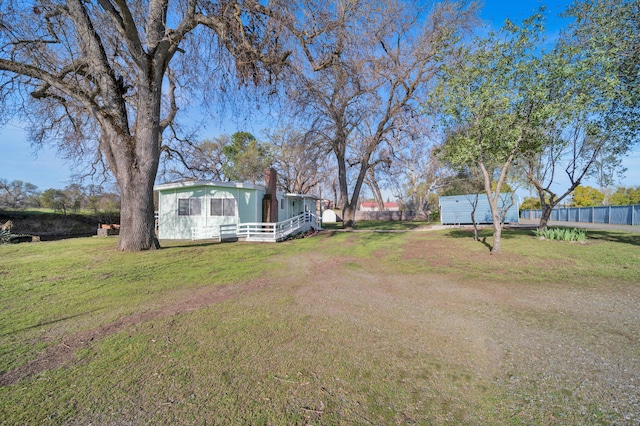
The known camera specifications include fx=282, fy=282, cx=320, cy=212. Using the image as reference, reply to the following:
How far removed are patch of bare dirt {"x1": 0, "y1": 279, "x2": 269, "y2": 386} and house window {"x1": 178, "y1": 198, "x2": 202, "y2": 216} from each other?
1084 centimetres

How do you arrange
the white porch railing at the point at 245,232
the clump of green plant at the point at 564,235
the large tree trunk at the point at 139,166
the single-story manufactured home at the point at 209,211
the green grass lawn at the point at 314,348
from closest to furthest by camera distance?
the green grass lawn at the point at 314,348
the large tree trunk at the point at 139,166
the clump of green plant at the point at 564,235
the white porch railing at the point at 245,232
the single-story manufactured home at the point at 209,211

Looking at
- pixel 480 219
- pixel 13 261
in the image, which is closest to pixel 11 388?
pixel 13 261

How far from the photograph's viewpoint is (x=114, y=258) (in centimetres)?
821

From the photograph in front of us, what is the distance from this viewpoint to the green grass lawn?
Result: 7.09 feet

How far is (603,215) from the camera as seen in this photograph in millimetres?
23844

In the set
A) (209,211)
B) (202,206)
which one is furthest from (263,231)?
(202,206)

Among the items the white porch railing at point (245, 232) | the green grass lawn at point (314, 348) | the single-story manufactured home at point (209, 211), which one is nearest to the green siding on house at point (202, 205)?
the single-story manufactured home at point (209, 211)

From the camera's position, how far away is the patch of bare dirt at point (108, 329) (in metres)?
2.62

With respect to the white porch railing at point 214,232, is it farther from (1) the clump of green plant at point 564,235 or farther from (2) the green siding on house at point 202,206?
(1) the clump of green plant at point 564,235

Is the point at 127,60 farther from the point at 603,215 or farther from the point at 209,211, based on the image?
the point at 603,215

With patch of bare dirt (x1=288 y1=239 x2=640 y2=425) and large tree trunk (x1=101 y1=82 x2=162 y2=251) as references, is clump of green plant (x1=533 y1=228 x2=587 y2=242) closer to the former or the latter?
patch of bare dirt (x1=288 y1=239 x2=640 y2=425)

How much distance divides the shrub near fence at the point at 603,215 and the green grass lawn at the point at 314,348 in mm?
20755

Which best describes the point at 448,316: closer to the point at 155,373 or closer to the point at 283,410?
the point at 283,410

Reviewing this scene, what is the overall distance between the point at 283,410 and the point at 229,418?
390 millimetres
